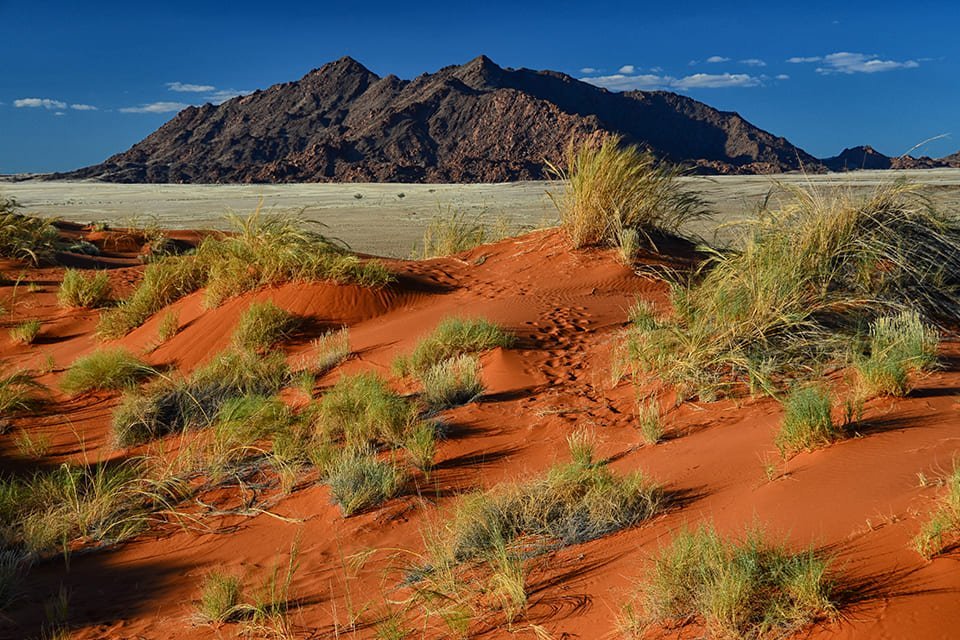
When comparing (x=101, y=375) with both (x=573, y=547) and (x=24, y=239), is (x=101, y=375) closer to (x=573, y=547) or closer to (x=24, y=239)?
(x=573, y=547)

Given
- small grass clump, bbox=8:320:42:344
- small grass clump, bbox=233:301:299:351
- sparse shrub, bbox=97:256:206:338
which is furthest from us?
small grass clump, bbox=8:320:42:344

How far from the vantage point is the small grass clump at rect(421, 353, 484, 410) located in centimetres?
661

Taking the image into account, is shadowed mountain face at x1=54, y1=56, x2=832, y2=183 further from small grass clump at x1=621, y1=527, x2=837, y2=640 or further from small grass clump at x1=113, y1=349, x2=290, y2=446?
small grass clump at x1=621, y1=527, x2=837, y2=640

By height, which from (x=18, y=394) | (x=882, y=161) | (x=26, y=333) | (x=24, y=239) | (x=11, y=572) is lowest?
(x=11, y=572)

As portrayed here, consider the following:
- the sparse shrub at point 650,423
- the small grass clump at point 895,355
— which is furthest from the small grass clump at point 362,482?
the small grass clump at point 895,355

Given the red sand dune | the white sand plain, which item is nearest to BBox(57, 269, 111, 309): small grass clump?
the red sand dune

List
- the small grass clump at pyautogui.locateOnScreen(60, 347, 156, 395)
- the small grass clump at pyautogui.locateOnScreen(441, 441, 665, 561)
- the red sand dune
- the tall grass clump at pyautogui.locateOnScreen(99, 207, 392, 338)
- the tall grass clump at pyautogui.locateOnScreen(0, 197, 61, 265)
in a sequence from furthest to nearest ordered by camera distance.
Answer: the tall grass clump at pyautogui.locateOnScreen(0, 197, 61, 265) → the tall grass clump at pyautogui.locateOnScreen(99, 207, 392, 338) → the small grass clump at pyautogui.locateOnScreen(60, 347, 156, 395) → the small grass clump at pyautogui.locateOnScreen(441, 441, 665, 561) → the red sand dune

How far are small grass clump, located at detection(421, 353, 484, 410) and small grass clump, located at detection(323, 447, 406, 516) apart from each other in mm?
1373

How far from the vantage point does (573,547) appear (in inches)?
152

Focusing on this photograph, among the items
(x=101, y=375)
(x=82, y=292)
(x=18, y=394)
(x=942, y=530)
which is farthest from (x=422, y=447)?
(x=82, y=292)

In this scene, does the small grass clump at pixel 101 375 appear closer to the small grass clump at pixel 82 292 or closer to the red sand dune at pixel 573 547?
the red sand dune at pixel 573 547

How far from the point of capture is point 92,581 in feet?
14.2

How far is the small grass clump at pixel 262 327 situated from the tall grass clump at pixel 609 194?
3756mm

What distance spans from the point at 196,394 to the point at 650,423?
13.7 ft
